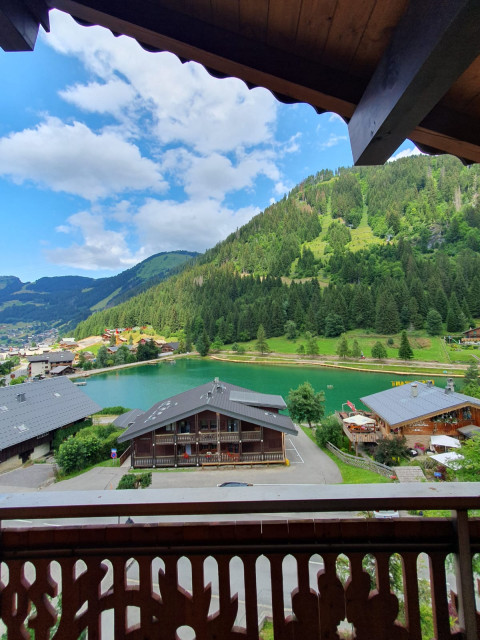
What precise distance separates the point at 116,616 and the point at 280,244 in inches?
3568

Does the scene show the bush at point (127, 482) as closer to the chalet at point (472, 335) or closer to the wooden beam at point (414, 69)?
the wooden beam at point (414, 69)

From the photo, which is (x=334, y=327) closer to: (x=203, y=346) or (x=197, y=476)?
(x=203, y=346)

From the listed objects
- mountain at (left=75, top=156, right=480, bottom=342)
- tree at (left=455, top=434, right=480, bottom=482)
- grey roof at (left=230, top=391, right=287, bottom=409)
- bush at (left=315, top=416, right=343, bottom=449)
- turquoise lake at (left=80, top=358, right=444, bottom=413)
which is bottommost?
turquoise lake at (left=80, top=358, right=444, bottom=413)

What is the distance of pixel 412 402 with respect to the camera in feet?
43.6

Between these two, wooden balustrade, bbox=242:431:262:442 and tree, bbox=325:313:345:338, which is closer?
wooden balustrade, bbox=242:431:262:442

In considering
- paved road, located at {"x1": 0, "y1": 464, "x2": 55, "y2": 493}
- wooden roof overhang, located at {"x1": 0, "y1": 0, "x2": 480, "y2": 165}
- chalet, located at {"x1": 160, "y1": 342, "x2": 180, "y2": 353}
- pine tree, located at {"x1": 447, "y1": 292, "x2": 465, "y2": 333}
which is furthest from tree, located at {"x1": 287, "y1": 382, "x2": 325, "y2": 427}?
chalet, located at {"x1": 160, "y1": 342, "x2": 180, "y2": 353}

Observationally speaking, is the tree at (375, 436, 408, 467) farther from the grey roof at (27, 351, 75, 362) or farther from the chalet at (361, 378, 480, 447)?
the grey roof at (27, 351, 75, 362)

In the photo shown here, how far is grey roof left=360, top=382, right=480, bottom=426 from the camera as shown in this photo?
12.1 metres

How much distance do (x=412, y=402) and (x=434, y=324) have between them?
120 feet

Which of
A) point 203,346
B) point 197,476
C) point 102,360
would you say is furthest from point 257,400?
point 203,346

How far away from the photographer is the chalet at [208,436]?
447 inches

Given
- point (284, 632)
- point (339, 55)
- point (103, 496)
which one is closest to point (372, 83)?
point (339, 55)

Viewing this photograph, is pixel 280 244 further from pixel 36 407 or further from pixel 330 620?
pixel 330 620

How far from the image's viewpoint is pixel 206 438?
11.5 metres
